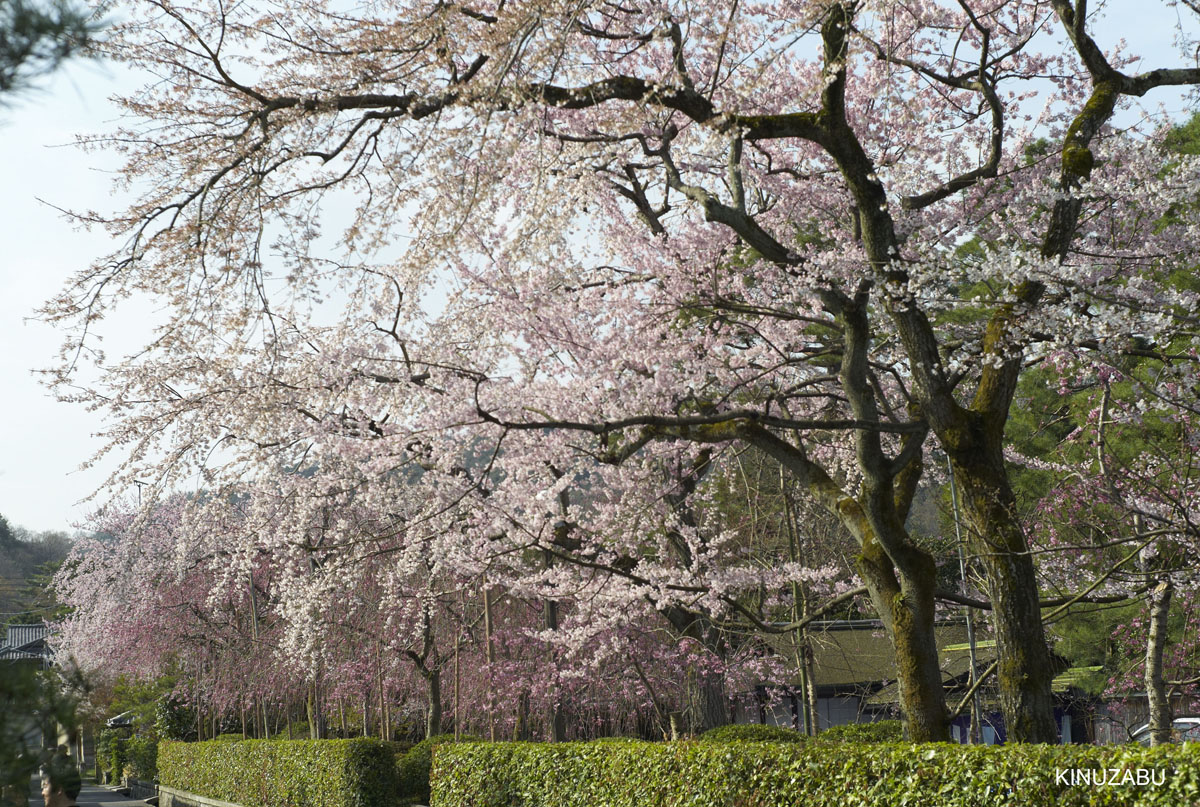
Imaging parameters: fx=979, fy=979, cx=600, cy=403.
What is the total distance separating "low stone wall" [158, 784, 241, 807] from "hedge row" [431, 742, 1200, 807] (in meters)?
9.09

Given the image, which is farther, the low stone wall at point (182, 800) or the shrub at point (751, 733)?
the low stone wall at point (182, 800)

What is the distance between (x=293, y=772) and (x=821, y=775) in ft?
36.1

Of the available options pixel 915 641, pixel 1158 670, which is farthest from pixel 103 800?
pixel 1158 670

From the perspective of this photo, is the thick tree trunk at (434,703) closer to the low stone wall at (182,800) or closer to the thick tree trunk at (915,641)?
the low stone wall at (182,800)

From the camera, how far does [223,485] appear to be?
11484 mm

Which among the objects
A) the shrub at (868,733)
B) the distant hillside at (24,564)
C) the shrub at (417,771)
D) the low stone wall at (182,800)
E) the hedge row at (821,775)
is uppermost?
the distant hillside at (24,564)

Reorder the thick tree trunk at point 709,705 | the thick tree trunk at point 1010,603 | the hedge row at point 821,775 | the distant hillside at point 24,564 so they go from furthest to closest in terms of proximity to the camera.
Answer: the distant hillside at point 24,564 → the thick tree trunk at point 709,705 → the thick tree trunk at point 1010,603 → the hedge row at point 821,775

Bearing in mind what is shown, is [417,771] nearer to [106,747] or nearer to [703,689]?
[703,689]

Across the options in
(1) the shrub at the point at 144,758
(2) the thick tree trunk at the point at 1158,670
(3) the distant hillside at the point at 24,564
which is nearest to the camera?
(2) the thick tree trunk at the point at 1158,670

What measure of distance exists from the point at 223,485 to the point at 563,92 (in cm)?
683

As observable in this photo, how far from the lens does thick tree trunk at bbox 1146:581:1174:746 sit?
23.2 feet

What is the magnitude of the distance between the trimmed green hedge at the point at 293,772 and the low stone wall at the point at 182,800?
154mm

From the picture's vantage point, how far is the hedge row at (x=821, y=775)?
4.38 metres

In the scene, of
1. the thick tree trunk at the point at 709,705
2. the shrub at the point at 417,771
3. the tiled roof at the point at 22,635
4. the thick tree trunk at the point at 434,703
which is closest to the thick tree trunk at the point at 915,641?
the thick tree trunk at the point at 709,705
